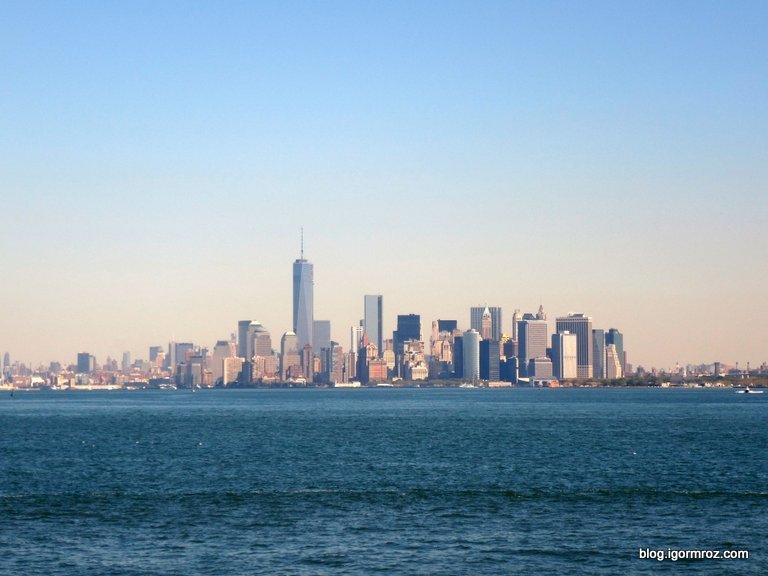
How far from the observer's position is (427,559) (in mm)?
52812

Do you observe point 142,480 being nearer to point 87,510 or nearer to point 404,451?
point 87,510

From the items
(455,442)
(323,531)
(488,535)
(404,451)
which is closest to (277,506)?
(323,531)

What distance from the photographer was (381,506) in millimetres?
69500

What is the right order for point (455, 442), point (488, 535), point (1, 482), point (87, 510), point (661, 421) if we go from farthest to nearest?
point (661, 421)
point (455, 442)
point (1, 482)
point (87, 510)
point (488, 535)

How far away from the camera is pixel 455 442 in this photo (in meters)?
126

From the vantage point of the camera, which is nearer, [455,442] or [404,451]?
[404,451]

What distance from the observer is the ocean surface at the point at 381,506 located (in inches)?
2071

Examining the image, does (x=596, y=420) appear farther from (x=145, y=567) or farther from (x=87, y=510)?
(x=145, y=567)

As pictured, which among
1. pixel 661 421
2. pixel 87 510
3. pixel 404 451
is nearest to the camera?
pixel 87 510

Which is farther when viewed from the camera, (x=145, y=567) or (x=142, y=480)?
(x=142, y=480)

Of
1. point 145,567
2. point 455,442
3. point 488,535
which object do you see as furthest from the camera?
point 455,442

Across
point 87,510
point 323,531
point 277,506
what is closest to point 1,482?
point 87,510

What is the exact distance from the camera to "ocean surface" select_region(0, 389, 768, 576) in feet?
173

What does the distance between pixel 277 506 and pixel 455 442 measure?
58068 mm
